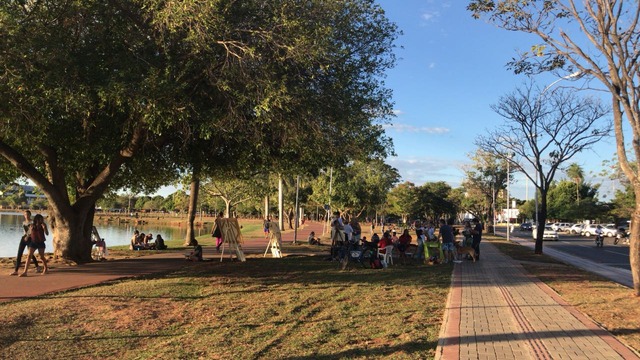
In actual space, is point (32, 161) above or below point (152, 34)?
below

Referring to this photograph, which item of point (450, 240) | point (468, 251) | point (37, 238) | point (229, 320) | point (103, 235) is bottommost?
point (103, 235)

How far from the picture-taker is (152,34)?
1004 centimetres

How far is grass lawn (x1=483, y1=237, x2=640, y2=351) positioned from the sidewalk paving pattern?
0.76 feet

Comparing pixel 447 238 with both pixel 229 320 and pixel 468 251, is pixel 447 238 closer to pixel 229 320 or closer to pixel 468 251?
pixel 468 251

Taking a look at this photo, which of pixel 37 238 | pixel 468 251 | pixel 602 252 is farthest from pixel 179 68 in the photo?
pixel 602 252

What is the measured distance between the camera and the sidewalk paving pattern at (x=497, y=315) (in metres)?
6.08

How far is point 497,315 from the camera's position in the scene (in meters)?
8.22

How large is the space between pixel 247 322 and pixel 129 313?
1.95m

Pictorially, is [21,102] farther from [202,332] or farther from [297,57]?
[202,332]

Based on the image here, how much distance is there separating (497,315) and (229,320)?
442 cm

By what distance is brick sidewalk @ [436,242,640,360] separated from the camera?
5992 mm

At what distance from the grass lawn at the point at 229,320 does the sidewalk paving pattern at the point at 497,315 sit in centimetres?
41

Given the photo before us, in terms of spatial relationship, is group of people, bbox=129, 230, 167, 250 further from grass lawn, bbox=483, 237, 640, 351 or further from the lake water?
grass lawn, bbox=483, 237, 640, 351

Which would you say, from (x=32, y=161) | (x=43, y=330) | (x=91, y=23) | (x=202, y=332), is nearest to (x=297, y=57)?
(x=91, y=23)
